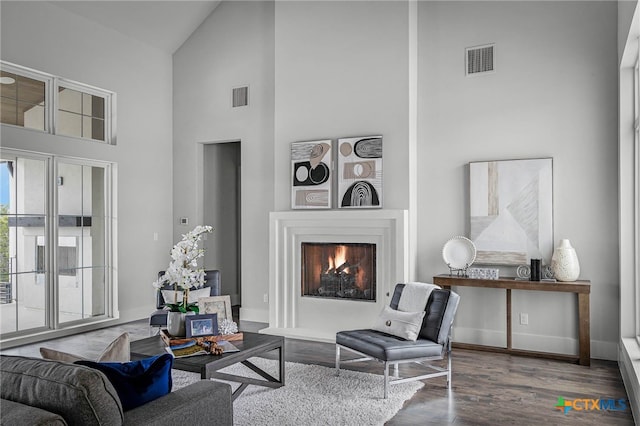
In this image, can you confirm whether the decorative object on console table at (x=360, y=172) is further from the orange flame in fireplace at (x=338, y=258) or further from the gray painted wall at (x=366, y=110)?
the orange flame in fireplace at (x=338, y=258)

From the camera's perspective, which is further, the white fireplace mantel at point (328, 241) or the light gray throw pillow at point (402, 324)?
the white fireplace mantel at point (328, 241)

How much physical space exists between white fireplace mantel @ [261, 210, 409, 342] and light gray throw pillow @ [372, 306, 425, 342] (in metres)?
1.15

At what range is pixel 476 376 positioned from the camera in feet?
14.5

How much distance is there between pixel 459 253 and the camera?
5469mm

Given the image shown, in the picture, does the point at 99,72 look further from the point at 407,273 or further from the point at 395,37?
the point at 407,273

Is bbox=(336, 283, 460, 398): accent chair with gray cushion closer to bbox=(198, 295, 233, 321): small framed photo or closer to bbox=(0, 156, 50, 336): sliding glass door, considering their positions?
bbox=(198, 295, 233, 321): small framed photo

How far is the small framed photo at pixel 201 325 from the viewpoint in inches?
144

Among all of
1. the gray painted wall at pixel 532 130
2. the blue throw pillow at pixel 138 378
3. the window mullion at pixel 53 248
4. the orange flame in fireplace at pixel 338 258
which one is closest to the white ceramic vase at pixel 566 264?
the gray painted wall at pixel 532 130

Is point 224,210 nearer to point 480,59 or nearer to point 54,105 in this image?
point 54,105

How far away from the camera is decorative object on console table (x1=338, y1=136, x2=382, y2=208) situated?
578 centimetres

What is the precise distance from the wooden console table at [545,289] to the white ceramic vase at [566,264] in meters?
0.08

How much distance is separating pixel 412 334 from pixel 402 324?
13 centimetres

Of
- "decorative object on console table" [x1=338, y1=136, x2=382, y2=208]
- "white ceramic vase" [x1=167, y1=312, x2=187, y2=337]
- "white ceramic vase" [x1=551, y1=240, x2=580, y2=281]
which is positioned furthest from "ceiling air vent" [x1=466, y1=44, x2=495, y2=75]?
"white ceramic vase" [x1=167, y1=312, x2=187, y2=337]

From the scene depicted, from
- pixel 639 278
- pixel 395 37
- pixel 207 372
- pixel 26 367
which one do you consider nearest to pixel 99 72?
pixel 395 37
